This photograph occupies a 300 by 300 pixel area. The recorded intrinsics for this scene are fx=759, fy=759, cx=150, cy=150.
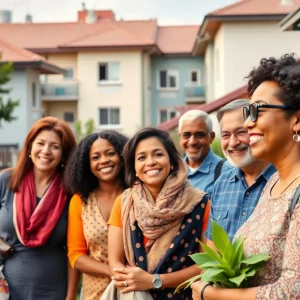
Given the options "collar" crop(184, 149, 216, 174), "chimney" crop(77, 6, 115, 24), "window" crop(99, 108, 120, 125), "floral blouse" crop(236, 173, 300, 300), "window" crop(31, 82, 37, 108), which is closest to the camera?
"floral blouse" crop(236, 173, 300, 300)

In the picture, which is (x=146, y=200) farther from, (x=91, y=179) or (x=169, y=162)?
(x=91, y=179)

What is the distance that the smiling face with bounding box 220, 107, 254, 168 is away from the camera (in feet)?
15.0

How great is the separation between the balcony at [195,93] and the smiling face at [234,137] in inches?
1780

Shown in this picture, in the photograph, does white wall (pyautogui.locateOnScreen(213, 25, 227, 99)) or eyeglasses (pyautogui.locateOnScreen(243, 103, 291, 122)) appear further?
white wall (pyautogui.locateOnScreen(213, 25, 227, 99))

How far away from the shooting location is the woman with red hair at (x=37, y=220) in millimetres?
5344

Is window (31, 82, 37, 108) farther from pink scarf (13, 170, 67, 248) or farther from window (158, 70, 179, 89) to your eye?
pink scarf (13, 170, 67, 248)

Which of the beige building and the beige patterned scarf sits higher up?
the beige building

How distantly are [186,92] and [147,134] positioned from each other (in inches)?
1818

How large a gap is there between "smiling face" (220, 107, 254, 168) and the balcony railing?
45213mm

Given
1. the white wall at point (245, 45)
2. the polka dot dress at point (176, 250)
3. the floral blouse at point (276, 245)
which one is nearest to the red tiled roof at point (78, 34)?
the white wall at point (245, 45)

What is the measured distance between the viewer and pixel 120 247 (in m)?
4.49

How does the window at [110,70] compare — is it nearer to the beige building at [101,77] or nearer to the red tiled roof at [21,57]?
the beige building at [101,77]

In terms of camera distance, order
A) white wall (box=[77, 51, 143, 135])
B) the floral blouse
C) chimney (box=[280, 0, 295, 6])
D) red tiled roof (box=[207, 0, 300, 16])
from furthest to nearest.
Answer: white wall (box=[77, 51, 143, 135]), chimney (box=[280, 0, 295, 6]), red tiled roof (box=[207, 0, 300, 16]), the floral blouse

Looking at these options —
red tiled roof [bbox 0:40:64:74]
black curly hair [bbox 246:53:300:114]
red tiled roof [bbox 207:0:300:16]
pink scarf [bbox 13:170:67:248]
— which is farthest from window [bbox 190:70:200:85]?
black curly hair [bbox 246:53:300:114]
